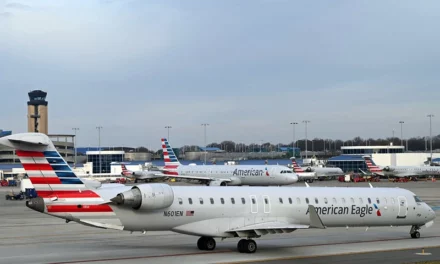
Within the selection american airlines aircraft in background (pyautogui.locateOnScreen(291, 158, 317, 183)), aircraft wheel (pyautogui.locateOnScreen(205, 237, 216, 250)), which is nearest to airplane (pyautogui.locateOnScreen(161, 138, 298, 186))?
american airlines aircraft in background (pyautogui.locateOnScreen(291, 158, 317, 183))

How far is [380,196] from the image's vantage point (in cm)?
2803

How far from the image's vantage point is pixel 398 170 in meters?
108

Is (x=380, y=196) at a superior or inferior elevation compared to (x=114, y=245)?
superior

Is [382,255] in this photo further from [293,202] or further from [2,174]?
[2,174]

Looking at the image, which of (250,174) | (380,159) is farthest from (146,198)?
(380,159)

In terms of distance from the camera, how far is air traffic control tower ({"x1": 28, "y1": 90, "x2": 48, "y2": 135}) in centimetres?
17925

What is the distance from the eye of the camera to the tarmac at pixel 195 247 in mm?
22422

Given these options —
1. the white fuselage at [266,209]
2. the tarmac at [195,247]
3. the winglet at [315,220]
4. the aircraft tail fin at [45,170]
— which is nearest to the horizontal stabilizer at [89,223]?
the white fuselage at [266,209]

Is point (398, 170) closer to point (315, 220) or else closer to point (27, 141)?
point (315, 220)

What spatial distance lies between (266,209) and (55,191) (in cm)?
819

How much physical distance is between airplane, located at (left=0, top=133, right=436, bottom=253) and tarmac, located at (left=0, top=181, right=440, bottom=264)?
103 centimetres

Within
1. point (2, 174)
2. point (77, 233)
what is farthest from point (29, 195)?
point (2, 174)

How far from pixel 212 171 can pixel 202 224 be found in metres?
54.7

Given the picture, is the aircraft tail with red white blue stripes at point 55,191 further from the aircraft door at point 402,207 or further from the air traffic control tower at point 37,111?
the air traffic control tower at point 37,111
